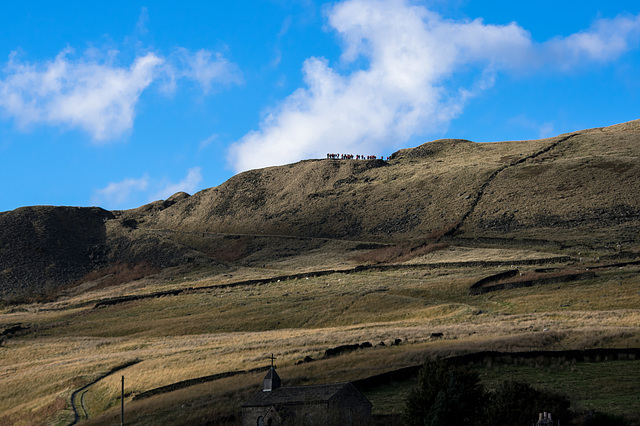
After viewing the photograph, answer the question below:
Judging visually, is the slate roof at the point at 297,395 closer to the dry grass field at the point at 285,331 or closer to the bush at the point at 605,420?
the dry grass field at the point at 285,331

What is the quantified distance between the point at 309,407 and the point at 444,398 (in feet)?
24.0

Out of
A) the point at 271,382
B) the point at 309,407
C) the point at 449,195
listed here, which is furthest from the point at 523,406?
the point at 449,195

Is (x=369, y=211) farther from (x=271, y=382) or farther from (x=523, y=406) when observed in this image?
(x=523, y=406)

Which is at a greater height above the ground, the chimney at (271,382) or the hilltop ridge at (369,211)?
the hilltop ridge at (369,211)

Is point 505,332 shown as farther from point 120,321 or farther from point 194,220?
point 194,220

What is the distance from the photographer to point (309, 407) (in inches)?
1312

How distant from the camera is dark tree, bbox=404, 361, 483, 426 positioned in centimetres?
2862

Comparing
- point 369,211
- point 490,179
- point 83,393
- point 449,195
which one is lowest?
point 83,393

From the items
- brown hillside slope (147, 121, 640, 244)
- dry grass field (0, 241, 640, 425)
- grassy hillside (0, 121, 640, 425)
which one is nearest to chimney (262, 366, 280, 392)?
dry grass field (0, 241, 640, 425)

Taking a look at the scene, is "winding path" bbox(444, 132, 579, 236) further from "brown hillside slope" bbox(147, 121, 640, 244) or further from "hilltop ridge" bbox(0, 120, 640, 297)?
"hilltop ridge" bbox(0, 120, 640, 297)

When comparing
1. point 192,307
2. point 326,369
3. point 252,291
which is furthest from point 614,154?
point 326,369

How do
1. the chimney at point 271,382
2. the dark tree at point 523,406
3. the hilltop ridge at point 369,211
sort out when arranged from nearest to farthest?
the dark tree at point 523,406
the chimney at point 271,382
the hilltop ridge at point 369,211

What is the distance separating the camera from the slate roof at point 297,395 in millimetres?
33344

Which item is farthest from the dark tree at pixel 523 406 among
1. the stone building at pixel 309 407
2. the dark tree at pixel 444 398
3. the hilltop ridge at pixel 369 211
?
the hilltop ridge at pixel 369 211
